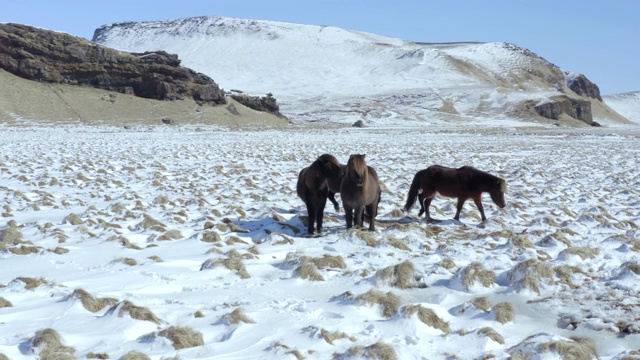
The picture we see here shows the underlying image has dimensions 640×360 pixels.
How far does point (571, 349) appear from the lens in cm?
518

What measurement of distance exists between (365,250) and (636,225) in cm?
583

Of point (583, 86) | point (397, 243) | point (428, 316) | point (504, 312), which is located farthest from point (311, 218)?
point (583, 86)

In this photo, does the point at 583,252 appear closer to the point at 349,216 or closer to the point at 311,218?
the point at 349,216

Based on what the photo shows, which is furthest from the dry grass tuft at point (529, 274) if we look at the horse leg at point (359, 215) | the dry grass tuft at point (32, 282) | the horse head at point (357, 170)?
the dry grass tuft at point (32, 282)

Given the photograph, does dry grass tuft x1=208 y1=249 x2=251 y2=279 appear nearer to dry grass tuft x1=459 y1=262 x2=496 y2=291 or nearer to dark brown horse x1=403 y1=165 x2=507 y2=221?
dry grass tuft x1=459 y1=262 x2=496 y2=291

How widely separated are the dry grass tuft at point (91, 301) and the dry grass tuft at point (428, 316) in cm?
323

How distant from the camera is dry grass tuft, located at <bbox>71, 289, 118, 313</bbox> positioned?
645 cm

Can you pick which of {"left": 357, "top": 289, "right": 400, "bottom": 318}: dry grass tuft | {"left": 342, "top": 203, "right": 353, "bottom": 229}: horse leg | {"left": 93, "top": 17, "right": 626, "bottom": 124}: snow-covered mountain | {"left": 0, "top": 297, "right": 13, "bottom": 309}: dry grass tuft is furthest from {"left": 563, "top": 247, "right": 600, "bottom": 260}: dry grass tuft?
{"left": 93, "top": 17, "right": 626, "bottom": 124}: snow-covered mountain

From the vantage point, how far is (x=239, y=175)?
20047mm

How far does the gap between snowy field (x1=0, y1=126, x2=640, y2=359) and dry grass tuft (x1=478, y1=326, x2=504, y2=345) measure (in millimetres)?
100

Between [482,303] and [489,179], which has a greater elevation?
[489,179]

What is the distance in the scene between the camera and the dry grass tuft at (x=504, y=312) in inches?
245

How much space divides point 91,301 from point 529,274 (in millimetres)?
5176

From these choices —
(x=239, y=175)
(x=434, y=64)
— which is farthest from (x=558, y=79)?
(x=239, y=175)
